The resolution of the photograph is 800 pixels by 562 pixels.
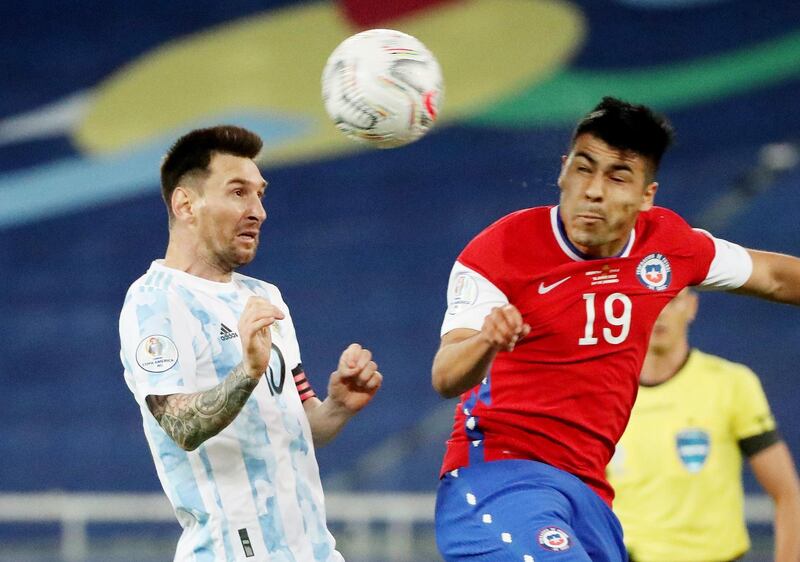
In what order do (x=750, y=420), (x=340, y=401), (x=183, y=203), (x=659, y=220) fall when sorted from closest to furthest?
(x=183, y=203) → (x=340, y=401) → (x=659, y=220) → (x=750, y=420)

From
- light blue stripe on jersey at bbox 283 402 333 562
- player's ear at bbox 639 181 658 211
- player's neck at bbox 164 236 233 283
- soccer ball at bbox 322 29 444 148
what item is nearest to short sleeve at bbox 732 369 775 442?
player's ear at bbox 639 181 658 211

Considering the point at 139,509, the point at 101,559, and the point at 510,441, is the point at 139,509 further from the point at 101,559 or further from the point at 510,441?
the point at 510,441

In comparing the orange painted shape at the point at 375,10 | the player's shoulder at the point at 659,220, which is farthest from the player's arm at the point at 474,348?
the orange painted shape at the point at 375,10

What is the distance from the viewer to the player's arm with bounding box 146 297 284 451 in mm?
3637

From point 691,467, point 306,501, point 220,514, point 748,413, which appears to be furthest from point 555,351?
point 748,413

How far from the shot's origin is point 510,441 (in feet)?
13.8

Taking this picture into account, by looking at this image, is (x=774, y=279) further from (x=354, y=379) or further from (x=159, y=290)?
(x=159, y=290)

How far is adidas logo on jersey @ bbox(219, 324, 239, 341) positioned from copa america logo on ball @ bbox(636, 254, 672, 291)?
1.26 m

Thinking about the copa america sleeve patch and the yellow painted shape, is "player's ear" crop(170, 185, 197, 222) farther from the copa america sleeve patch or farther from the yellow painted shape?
the yellow painted shape

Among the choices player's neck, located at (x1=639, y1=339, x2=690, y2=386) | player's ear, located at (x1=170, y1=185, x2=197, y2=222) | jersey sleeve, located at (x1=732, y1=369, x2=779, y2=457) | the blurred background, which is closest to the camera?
player's ear, located at (x1=170, y1=185, x2=197, y2=222)

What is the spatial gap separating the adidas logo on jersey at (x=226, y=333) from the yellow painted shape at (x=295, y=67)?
7201 mm

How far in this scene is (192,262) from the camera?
13.7 feet

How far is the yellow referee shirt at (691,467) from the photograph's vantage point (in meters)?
5.34

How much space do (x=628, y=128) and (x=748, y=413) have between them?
5.60ft
